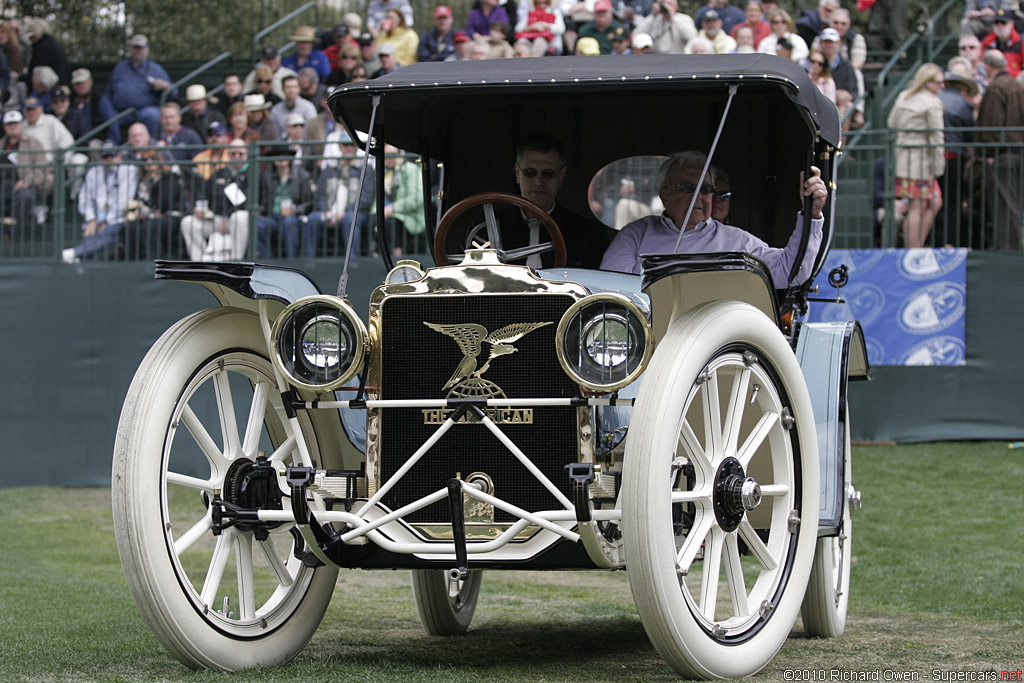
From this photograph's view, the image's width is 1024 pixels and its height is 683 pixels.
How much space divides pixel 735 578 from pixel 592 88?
1.82m

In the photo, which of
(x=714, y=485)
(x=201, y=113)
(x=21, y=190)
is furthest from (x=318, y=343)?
(x=201, y=113)

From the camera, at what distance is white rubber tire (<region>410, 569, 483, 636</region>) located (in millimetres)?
5699

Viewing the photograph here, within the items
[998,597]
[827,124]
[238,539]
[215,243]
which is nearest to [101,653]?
[238,539]

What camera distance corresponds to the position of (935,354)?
11703mm

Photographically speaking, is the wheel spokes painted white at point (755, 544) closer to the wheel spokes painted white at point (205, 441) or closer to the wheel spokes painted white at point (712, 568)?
the wheel spokes painted white at point (712, 568)

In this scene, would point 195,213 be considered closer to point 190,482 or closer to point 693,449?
point 190,482

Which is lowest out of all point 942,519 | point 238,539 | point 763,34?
point 942,519

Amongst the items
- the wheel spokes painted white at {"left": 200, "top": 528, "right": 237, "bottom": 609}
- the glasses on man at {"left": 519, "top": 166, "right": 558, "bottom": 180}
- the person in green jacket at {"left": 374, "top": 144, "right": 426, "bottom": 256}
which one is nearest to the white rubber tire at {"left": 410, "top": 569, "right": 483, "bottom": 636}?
the wheel spokes painted white at {"left": 200, "top": 528, "right": 237, "bottom": 609}

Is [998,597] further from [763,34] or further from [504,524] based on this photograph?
[763,34]

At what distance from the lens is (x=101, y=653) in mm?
4953

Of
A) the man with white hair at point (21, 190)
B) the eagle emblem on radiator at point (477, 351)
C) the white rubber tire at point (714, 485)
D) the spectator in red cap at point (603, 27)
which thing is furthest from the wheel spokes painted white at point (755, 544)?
the spectator in red cap at point (603, 27)

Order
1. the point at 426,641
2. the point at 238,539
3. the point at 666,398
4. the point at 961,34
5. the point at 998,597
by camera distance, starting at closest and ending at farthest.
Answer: the point at 666,398 → the point at 238,539 → the point at 426,641 → the point at 998,597 → the point at 961,34

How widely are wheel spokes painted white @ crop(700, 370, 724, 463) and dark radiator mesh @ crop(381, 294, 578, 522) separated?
42 centimetres

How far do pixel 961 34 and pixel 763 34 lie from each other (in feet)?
6.74
